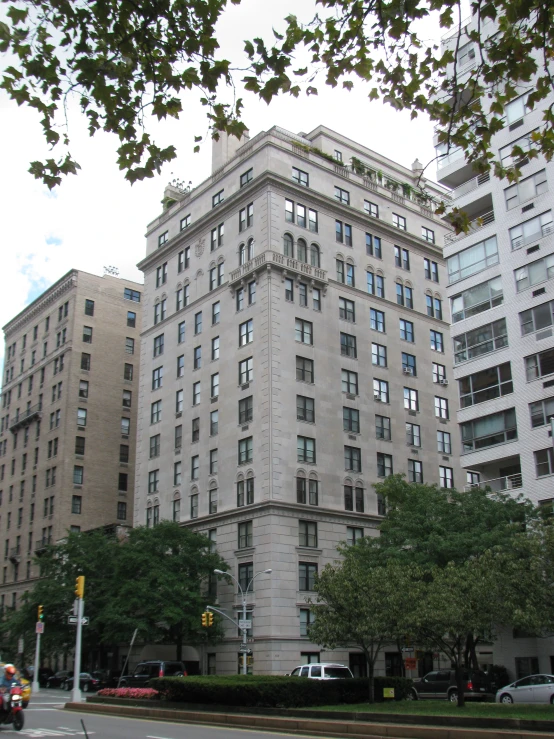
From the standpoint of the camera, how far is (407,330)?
228 feet

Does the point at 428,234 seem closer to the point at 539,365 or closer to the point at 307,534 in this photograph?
the point at 307,534

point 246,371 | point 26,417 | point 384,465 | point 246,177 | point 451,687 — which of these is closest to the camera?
point 451,687

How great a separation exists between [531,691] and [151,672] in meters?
24.5

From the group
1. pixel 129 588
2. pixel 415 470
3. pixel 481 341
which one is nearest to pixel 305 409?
pixel 415 470

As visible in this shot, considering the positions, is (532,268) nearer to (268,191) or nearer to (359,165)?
(268,191)

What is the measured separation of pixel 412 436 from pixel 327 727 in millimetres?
45417

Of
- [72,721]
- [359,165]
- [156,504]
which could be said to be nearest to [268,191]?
[359,165]

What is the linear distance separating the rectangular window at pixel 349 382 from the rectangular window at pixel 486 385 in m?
14.1

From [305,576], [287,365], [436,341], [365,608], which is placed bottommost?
[365,608]

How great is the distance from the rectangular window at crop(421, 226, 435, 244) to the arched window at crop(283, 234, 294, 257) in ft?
56.5

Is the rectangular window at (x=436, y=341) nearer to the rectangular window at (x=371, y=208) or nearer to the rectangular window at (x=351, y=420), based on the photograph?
the rectangular window at (x=371, y=208)

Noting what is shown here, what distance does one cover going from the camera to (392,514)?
48312 millimetres

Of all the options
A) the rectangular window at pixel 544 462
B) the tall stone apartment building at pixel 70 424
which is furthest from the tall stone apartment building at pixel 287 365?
the rectangular window at pixel 544 462

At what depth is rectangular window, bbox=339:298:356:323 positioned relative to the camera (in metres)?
64.4
